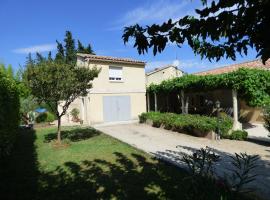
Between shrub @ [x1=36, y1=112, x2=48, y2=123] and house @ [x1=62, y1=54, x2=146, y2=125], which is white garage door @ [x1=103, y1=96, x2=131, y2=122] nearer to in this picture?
house @ [x1=62, y1=54, x2=146, y2=125]

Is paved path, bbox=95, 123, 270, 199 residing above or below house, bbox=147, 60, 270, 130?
below

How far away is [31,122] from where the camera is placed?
22922mm

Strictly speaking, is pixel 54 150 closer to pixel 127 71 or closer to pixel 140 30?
pixel 140 30

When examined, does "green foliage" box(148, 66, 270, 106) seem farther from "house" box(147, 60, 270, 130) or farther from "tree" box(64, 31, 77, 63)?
"tree" box(64, 31, 77, 63)

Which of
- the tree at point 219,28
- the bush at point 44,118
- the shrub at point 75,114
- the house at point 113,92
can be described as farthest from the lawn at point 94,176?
the shrub at point 75,114

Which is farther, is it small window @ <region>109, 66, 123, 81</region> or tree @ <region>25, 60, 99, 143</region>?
small window @ <region>109, 66, 123, 81</region>

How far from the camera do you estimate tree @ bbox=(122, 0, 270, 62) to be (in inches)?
90.3

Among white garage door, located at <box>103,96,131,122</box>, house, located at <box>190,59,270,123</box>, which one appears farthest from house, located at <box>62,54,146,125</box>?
house, located at <box>190,59,270,123</box>

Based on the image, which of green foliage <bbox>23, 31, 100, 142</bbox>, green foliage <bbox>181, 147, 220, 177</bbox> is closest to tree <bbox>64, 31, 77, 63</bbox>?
green foliage <bbox>23, 31, 100, 142</bbox>

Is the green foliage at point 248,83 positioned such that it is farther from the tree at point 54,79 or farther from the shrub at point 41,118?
the shrub at point 41,118

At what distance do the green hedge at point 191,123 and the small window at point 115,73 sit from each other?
539 centimetres

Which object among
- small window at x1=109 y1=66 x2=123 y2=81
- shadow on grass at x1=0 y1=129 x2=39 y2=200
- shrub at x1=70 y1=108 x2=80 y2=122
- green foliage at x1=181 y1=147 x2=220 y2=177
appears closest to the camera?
green foliage at x1=181 y1=147 x2=220 y2=177

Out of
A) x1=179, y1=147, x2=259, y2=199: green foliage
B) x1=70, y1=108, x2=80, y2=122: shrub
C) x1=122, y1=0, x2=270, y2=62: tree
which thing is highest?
x1=122, y1=0, x2=270, y2=62: tree

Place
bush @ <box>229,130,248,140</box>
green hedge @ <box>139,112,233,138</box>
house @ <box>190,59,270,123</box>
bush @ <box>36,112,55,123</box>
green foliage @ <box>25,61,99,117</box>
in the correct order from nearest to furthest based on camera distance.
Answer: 1. green foliage @ <box>25,61,99,117</box>
2. bush @ <box>229,130,248,140</box>
3. green hedge @ <box>139,112,233,138</box>
4. house @ <box>190,59,270,123</box>
5. bush @ <box>36,112,55,123</box>
